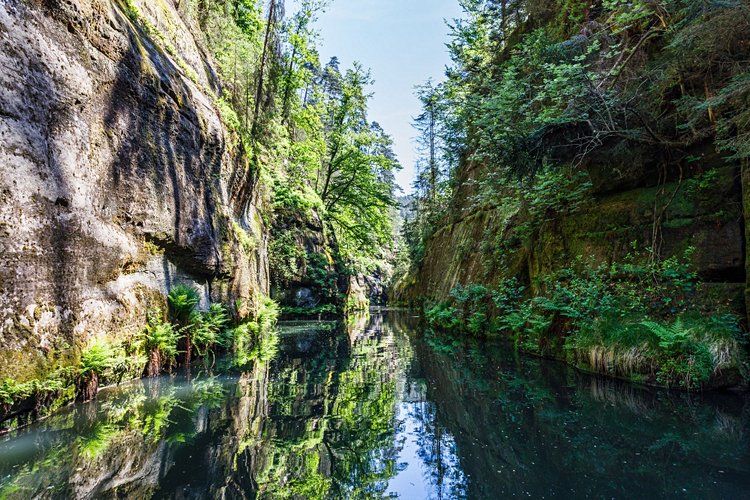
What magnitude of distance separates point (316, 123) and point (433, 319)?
13293 millimetres

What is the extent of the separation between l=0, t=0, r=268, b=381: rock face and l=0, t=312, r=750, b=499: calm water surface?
1.38 metres

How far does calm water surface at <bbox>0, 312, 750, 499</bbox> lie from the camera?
9.51 ft

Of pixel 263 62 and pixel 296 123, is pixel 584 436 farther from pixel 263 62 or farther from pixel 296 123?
pixel 296 123

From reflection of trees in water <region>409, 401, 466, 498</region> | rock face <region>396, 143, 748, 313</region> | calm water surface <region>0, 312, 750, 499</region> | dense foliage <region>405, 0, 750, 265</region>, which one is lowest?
reflection of trees in water <region>409, 401, 466, 498</region>

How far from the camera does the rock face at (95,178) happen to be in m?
4.27

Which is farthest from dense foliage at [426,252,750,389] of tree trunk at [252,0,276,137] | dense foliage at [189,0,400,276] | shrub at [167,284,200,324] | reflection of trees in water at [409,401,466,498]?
tree trunk at [252,0,276,137]

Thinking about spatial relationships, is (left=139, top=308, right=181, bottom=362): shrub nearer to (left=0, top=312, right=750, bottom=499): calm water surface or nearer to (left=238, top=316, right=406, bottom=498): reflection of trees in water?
(left=0, top=312, right=750, bottom=499): calm water surface

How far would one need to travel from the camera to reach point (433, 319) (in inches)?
653

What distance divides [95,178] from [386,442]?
5.70 m

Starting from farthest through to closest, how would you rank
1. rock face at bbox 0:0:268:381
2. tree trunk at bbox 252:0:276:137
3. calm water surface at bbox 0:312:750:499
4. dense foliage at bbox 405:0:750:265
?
tree trunk at bbox 252:0:276:137 < dense foliage at bbox 405:0:750:265 < rock face at bbox 0:0:268:381 < calm water surface at bbox 0:312:750:499

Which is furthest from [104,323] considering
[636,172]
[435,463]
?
[636,172]

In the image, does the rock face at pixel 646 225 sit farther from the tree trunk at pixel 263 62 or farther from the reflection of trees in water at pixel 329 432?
the tree trunk at pixel 263 62

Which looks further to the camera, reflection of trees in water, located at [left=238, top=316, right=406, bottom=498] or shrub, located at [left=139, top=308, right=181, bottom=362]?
shrub, located at [left=139, top=308, right=181, bottom=362]

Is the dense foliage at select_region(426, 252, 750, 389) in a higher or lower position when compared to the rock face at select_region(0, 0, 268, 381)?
lower
